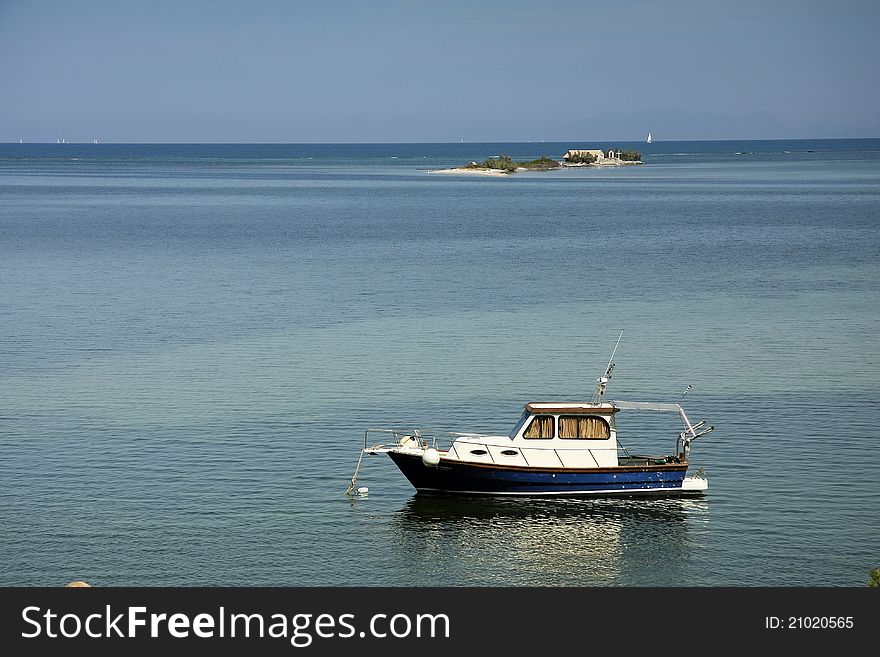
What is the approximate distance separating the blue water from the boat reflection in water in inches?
5.1

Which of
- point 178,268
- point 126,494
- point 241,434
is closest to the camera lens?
point 126,494

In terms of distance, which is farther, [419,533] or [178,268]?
[178,268]

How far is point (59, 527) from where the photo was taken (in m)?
42.4

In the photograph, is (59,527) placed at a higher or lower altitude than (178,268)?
lower

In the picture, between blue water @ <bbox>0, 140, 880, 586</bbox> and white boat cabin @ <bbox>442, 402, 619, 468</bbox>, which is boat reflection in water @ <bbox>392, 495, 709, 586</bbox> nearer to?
blue water @ <bbox>0, 140, 880, 586</bbox>

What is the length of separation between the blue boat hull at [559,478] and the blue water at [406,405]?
71 centimetres

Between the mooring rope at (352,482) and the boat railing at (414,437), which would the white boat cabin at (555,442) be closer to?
the boat railing at (414,437)

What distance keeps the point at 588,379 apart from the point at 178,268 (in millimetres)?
60295

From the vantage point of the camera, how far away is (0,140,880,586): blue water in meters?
40.6

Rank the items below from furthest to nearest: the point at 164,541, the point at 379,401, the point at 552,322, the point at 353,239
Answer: the point at 353,239, the point at 552,322, the point at 379,401, the point at 164,541

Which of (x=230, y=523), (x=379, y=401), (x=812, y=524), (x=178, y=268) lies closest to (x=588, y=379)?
(x=379, y=401)

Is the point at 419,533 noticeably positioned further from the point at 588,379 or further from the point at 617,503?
the point at 588,379

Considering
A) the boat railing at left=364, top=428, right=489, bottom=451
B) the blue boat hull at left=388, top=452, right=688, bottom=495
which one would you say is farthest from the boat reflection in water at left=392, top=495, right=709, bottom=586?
the boat railing at left=364, top=428, right=489, bottom=451

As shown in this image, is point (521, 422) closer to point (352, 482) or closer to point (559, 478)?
point (559, 478)
